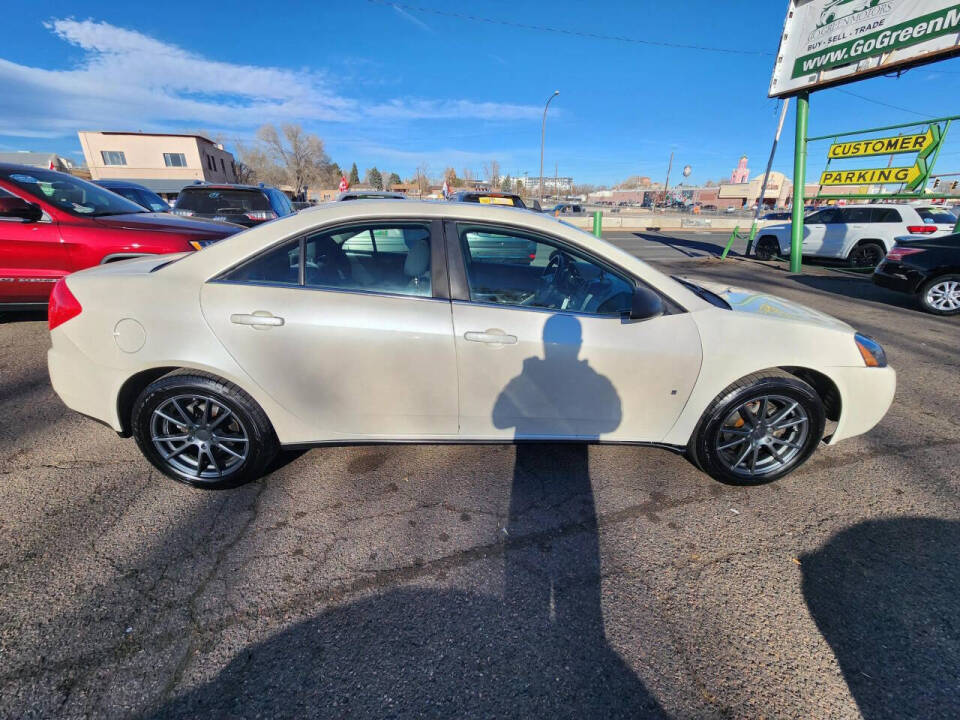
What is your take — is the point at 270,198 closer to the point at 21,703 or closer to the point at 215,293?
the point at 215,293

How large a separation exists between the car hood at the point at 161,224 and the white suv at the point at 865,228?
1436 centimetres

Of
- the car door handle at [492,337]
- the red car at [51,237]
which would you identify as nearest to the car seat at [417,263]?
the car door handle at [492,337]

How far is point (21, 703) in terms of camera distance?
1415mm

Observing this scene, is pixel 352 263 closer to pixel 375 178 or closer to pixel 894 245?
pixel 894 245

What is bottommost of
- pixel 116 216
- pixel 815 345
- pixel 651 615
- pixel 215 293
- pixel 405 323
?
pixel 651 615

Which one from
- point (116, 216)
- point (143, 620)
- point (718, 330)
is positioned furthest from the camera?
point (116, 216)

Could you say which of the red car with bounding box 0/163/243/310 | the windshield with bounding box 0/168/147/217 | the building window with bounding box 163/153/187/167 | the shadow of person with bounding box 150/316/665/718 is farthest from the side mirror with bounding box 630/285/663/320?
the building window with bounding box 163/153/187/167

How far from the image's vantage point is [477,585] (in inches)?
75.4

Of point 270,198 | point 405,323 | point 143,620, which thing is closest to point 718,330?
point 405,323

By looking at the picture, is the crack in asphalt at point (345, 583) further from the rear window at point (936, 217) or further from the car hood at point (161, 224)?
the rear window at point (936, 217)

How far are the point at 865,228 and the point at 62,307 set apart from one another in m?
15.5

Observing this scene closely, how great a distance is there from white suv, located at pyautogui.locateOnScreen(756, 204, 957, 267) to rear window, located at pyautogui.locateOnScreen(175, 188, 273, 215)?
14155 millimetres

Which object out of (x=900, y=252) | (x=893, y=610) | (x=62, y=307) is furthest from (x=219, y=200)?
(x=900, y=252)

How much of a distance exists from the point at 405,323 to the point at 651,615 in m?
1.73
